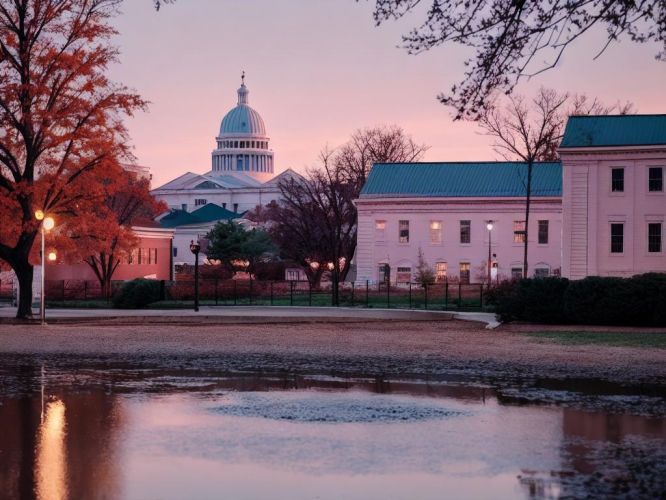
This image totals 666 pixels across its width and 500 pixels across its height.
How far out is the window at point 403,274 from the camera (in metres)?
79.1

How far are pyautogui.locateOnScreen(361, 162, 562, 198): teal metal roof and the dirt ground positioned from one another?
46429 mm

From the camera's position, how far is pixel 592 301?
32812mm

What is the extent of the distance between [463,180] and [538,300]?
4778cm

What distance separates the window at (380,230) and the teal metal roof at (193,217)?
49.0m

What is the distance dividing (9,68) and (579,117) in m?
34.0

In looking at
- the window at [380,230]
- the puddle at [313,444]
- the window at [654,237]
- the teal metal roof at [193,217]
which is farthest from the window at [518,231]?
the puddle at [313,444]

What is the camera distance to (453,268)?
79.1 meters

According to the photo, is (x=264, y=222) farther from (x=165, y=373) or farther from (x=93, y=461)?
(x=93, y=461)

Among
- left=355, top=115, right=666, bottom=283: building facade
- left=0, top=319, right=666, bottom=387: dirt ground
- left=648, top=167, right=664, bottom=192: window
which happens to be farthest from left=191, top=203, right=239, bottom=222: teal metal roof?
left=0, top=319, right=666, bottom=387: dirt ground

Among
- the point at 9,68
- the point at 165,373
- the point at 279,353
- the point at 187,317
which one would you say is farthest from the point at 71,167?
the point at 165,373

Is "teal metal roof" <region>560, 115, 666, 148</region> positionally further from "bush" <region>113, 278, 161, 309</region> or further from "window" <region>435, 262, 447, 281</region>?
"bush" <region>113, 278, 161, 309</region>

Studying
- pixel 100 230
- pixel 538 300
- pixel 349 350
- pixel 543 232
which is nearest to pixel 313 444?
pixel 349 350

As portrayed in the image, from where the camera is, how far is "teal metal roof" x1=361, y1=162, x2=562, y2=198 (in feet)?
259

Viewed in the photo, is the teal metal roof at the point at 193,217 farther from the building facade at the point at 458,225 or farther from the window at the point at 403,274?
the window at the point at 403,274
